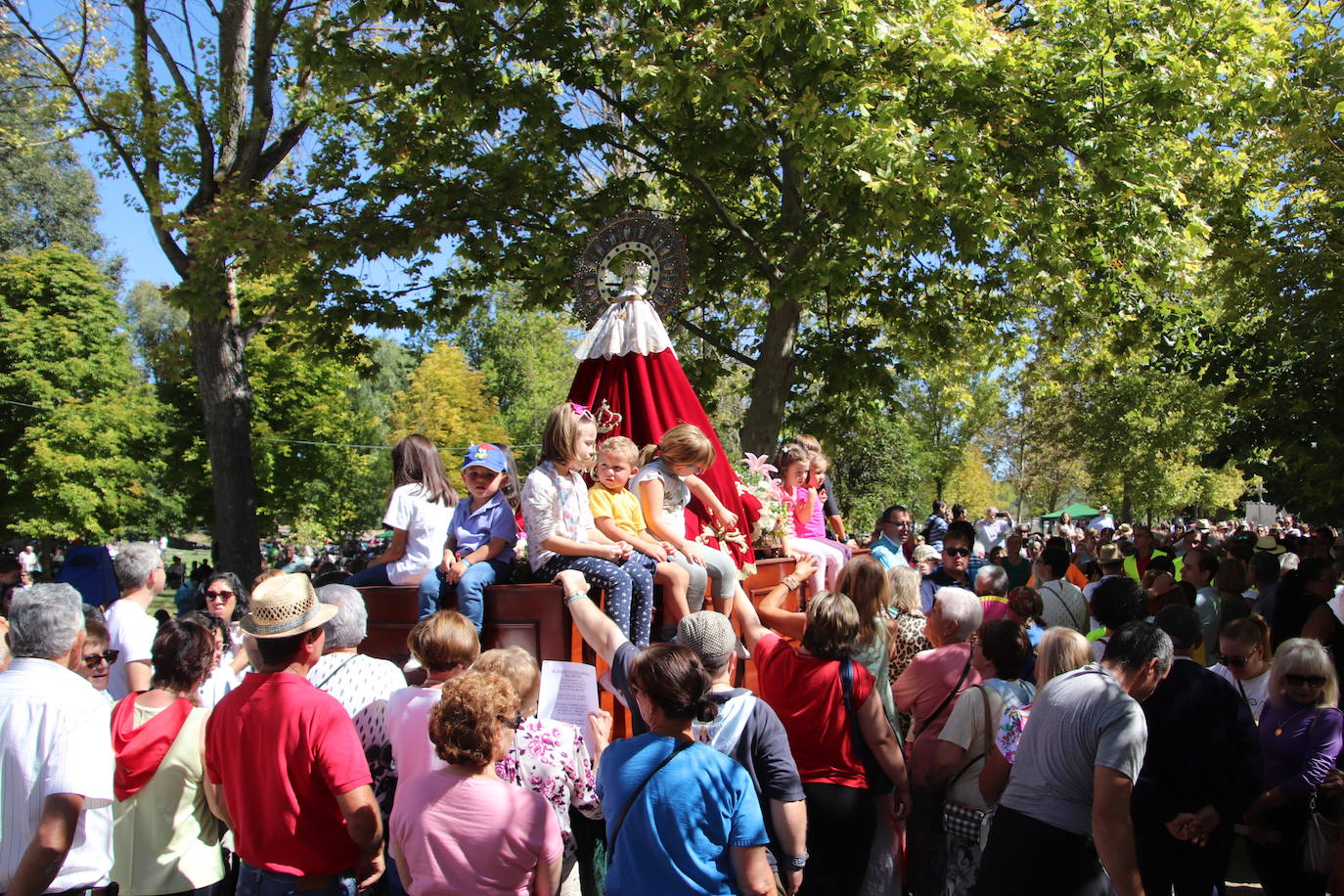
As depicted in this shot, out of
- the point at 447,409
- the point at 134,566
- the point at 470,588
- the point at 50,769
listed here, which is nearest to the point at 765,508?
the point at 470,588

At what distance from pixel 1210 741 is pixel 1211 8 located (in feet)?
31.3

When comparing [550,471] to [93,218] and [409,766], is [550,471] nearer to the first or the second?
[409,766]

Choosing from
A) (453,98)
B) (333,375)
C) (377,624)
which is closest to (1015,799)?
(377,624)

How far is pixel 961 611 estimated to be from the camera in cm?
528

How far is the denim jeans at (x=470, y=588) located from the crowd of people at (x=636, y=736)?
15 mm

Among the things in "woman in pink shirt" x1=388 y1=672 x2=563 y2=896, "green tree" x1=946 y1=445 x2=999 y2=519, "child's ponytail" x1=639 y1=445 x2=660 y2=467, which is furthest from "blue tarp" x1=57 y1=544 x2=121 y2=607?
"green tree" x1=946 y1=445 x2=999 y2=519

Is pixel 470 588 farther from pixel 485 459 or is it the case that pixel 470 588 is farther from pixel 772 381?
pixel 772 381

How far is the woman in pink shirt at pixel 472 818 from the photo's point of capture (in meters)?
3.33

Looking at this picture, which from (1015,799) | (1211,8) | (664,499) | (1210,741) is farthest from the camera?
(1211,8)

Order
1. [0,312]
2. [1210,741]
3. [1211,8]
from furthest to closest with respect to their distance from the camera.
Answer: [0,312], [1211,8], [1210,741]

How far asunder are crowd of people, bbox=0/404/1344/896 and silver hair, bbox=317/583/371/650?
1 cm

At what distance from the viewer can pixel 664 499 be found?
20.2ft

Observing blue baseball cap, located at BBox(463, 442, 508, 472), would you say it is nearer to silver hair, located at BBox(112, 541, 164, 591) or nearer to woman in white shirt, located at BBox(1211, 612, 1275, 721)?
silver hair, located at BBox(112, 541, 164, 591)

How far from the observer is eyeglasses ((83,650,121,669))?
448 centimetres
